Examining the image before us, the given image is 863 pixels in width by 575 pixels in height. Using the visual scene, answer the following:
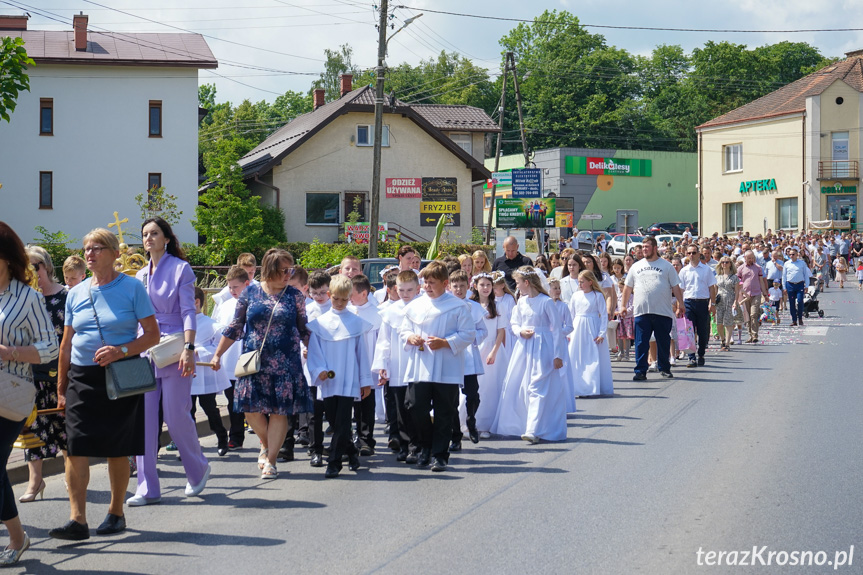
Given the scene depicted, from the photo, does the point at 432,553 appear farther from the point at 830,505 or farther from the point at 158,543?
the point at 830,505

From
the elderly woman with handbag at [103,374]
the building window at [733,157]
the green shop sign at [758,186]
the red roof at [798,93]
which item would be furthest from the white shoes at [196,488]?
the building window at [733,157]

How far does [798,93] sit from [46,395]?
62.4m

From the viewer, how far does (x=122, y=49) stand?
43.2 metres

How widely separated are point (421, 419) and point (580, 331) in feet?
18.2

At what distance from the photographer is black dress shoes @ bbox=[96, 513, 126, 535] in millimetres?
6414

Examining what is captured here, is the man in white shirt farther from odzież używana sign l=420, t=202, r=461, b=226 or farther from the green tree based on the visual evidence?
odzież używana sign l=420, t=202, r=461, b=226

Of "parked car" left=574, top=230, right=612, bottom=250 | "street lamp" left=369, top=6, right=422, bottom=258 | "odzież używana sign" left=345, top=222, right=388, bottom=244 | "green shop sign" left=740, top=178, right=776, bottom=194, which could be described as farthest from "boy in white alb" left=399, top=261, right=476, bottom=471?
"green shop sign" left=740, top=178, right=776, bottom=194

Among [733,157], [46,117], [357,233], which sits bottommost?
[357,233]

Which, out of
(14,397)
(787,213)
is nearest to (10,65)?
(14,397)

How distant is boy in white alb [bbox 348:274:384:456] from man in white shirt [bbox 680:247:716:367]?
905 cm

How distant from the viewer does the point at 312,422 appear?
362 inches

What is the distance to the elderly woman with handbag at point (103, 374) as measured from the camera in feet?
20.2

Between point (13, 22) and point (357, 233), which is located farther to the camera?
point (13, 22)

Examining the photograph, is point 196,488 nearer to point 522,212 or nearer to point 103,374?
point 103,374
